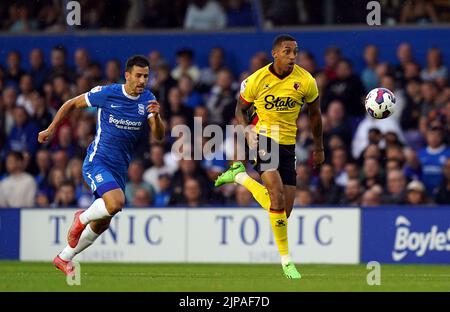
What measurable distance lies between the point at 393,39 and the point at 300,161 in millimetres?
3234

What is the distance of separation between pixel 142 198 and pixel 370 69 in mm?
4261

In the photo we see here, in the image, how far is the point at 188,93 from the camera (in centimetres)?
2036

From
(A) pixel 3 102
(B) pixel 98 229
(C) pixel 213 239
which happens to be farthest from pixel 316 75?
(B) pixel 98 229

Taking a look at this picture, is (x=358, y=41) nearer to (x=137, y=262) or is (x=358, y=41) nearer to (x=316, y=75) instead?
(x=316, y=75)

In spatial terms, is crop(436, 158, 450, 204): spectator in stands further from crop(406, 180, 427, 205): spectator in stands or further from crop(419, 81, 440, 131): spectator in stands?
crop(419, 81, 440, 131): spectator in stands

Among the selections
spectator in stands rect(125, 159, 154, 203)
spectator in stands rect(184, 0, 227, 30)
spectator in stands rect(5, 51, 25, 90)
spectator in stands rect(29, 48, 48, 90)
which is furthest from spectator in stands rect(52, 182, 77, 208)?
spectator in stands rect(184, 0, 227, 30)

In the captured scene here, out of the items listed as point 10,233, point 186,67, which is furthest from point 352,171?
point 10,233

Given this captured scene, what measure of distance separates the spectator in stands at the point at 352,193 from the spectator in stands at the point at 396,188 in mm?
402

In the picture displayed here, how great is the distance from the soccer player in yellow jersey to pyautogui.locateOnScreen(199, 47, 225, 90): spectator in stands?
678cm

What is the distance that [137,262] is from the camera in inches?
698

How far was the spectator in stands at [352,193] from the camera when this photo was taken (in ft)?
58.4

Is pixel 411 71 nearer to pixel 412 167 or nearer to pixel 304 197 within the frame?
pixel 412 167

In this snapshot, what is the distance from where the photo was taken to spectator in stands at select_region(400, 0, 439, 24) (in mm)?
20547

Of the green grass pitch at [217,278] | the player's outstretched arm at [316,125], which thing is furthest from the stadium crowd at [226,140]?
the player's outstretched arm at [316,125]
